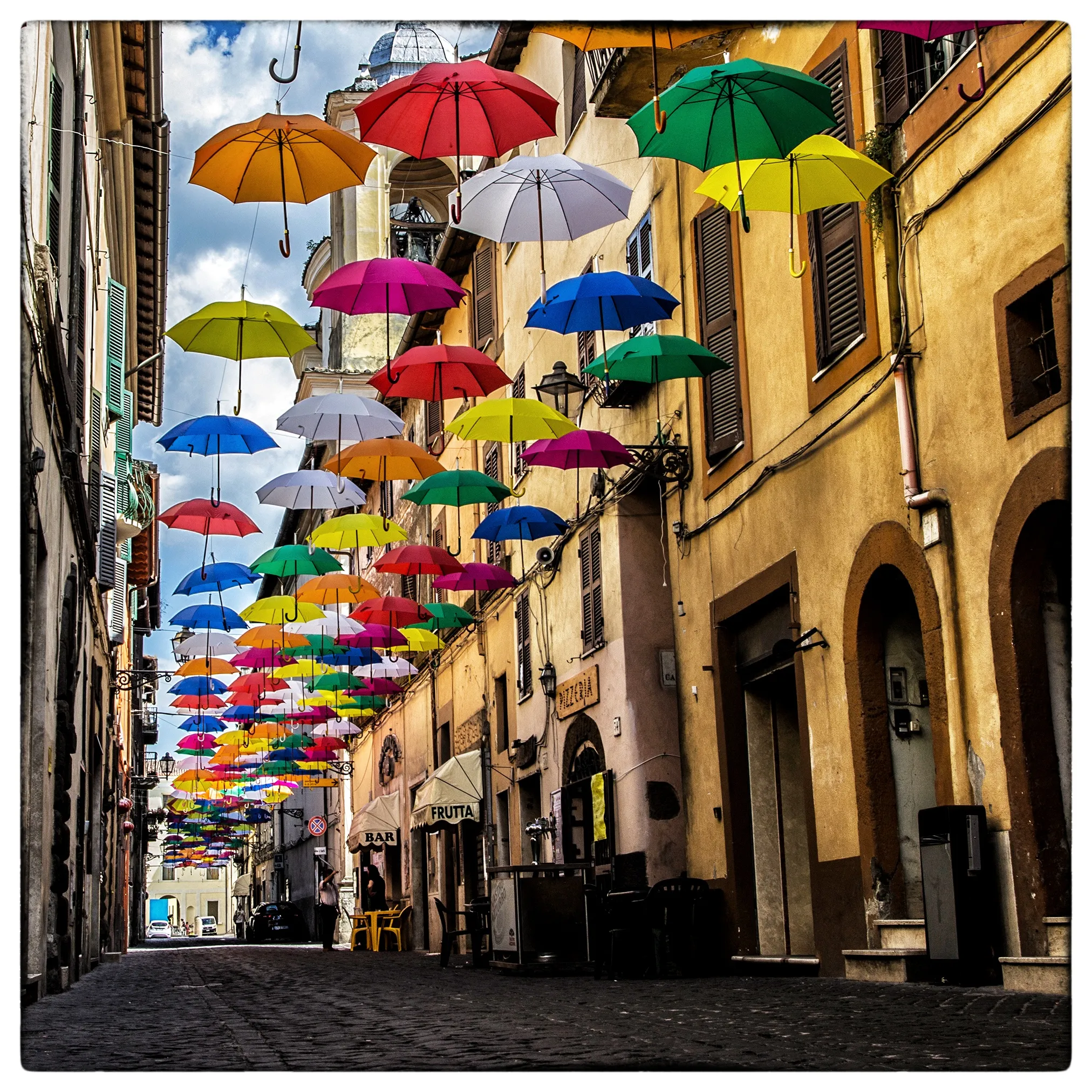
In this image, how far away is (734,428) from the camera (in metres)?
14.7

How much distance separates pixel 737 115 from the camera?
31.8 feet

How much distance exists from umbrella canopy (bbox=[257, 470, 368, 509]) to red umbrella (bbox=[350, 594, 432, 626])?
3.03 meters

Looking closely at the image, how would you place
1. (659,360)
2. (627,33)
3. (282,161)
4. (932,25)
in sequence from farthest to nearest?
1. (659,360)
2. (282,161)
3. (627,33)
4. (932,25)

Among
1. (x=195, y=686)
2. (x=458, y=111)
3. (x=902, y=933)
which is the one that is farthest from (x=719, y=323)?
(x=195, y=686)

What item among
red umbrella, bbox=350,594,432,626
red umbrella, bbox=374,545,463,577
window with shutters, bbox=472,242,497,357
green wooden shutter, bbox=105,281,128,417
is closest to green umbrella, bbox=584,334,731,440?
red umbrella, bbox=374,545,463,577

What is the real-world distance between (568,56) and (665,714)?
8.92 m

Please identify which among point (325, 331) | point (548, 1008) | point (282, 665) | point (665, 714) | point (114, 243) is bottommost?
point (548, 1008)

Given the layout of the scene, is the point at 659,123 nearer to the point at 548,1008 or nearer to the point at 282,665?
the point at 548,1008

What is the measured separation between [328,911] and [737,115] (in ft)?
89.7

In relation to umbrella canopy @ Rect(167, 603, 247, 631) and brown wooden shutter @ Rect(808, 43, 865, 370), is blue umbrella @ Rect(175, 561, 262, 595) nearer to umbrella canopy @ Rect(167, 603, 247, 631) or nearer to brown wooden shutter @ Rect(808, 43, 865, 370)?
umbrella canopy @ Rect(167, 603, 247, 631)

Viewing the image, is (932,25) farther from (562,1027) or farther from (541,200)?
(562,1027)

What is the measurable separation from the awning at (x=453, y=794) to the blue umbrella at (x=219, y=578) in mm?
4655

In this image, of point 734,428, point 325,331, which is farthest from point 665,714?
point 325,331

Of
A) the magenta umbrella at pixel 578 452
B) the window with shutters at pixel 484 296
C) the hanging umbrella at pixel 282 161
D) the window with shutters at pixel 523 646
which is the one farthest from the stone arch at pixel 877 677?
the window with shutters at pixel 484 296
